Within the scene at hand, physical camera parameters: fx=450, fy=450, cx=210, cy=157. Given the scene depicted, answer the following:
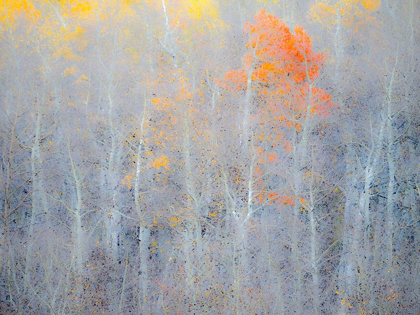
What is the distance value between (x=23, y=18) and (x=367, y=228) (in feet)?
60.9

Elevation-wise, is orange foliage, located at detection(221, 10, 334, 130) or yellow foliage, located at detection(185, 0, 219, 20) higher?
yellow foliage, located at detection(185, 0, 219, 20)

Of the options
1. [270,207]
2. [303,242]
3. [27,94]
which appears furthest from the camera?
[27,94]

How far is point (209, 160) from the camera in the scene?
1800 centimetres

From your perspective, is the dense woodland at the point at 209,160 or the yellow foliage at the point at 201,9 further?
the yellow foliage at the point at 201,9

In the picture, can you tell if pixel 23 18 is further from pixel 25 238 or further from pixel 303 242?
pixel 303 242

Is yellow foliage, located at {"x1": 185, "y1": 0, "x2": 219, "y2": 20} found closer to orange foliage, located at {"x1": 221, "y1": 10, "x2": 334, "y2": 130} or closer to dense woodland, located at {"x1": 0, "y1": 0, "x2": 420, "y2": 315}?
dense woodland, located at {"x1": 0, "y1": 0, "x2": 420, "y2": 315}

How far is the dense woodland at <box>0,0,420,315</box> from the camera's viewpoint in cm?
1630

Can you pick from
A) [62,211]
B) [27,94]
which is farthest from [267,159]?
[27,94]

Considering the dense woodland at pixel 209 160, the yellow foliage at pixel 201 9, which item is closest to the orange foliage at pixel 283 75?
the dense woodland at pixel 209 160

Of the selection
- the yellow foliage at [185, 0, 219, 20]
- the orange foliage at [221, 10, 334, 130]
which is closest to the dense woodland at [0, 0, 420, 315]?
the orange foliage at [221, 10, 334, 130]

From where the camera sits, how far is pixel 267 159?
17.7m

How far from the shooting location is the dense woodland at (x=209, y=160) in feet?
53.5

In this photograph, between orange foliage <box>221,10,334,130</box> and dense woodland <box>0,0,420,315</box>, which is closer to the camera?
dense woodland <box>0,0,420,315</box>

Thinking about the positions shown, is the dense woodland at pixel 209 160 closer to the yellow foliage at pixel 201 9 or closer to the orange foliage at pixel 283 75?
the orange foliage at pixel 283 75
